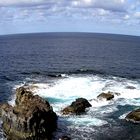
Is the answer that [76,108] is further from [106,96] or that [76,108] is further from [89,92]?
[89,92]

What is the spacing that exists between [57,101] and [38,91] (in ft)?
31.4

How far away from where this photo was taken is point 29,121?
52281 millimetres

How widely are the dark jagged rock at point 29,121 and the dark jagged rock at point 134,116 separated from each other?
15.1 meters

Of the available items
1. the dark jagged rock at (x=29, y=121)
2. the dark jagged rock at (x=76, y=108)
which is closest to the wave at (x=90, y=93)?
the dark jagged rock at (x=76, y=108)

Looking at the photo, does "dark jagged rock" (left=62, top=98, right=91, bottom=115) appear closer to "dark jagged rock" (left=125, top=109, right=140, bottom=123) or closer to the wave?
the wave

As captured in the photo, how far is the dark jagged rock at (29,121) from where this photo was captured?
52.5 m

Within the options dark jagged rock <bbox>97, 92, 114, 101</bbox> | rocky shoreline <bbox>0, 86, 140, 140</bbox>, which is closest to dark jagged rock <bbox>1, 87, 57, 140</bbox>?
rocky shoreline <bbox>0, 86, 140, 140</bbox>

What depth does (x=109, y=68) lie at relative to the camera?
4744 inches

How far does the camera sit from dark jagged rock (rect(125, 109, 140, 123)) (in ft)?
201

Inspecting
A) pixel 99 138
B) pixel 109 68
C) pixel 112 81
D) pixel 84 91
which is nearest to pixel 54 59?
pixel 109 68

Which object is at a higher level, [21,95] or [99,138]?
[21,95]

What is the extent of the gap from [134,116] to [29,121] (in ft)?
71.4

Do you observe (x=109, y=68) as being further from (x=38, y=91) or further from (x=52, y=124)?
(x=52, y=124)

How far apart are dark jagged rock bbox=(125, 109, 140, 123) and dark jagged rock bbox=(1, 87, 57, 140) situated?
15.1 metres
